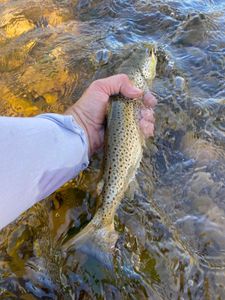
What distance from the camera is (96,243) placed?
279 centimetres

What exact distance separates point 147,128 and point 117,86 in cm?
46

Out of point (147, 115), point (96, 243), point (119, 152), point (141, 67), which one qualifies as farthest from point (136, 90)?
point (96, 243)

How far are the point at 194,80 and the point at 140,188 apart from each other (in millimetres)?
1567

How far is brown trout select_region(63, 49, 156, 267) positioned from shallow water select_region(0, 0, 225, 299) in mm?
104

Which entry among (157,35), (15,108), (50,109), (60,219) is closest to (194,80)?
(157,35)

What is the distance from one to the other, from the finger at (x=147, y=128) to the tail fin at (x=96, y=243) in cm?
105

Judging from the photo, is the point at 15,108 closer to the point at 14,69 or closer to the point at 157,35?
the point at 14,69

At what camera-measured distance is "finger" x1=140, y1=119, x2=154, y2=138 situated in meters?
3.70

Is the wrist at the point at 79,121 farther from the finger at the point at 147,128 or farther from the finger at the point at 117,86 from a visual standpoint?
the finger at the point at 147,128

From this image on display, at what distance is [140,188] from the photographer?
346 cm

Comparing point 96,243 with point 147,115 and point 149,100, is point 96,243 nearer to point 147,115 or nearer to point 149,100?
point 147,115

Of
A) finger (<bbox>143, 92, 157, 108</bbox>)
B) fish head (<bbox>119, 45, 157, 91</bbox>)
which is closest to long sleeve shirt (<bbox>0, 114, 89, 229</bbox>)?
finger (<bbox>143, 92, 157, 108</bbox>)

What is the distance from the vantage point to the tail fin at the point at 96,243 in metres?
2.79

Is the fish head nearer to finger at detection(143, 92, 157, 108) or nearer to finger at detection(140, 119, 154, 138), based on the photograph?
finger at detection(143, 92, 157, 108)
